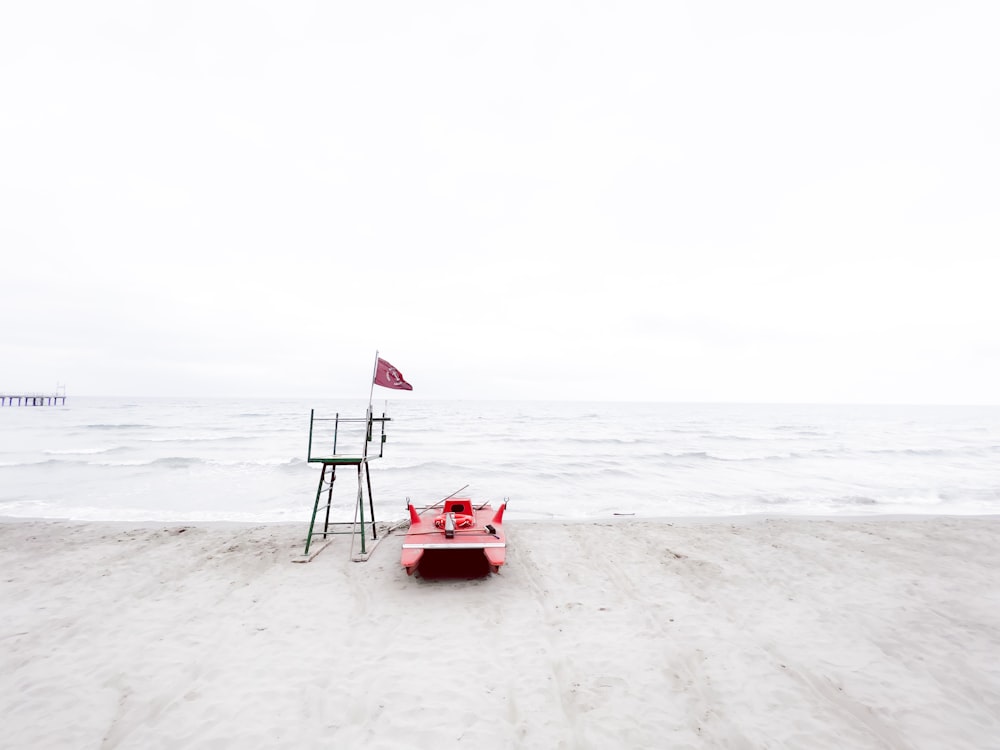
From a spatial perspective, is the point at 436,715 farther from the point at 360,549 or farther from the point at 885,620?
the point at 885,620

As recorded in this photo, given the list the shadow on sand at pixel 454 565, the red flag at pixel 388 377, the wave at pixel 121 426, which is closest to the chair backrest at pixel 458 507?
the shadow on sand at pixel 454 565

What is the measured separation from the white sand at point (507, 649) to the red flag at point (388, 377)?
3458 mm

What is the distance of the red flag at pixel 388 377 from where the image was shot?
8.71 meters

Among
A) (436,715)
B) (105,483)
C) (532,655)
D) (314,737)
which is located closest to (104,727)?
(314,737)

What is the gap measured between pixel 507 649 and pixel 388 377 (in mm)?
5138

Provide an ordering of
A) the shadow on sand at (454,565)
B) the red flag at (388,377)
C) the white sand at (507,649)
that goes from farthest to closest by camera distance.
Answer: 1. the red flag at (388,377)
2. the shadow on sand at (454,565)
3. the white sand at (507,649)

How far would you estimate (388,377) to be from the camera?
881 centimetres

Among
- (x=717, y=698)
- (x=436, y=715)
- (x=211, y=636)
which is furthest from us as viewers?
(x=211, y=636)

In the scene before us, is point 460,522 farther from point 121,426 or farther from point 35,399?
point 35,399

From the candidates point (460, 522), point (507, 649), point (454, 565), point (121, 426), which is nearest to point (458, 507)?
point (460, 522)

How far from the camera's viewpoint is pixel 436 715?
4.61 meters

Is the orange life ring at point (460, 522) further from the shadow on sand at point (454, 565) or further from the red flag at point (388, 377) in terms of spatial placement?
the red flag at point (388, 377)

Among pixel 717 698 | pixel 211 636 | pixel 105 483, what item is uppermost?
pixel 717 698

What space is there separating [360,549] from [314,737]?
17.5 feet
